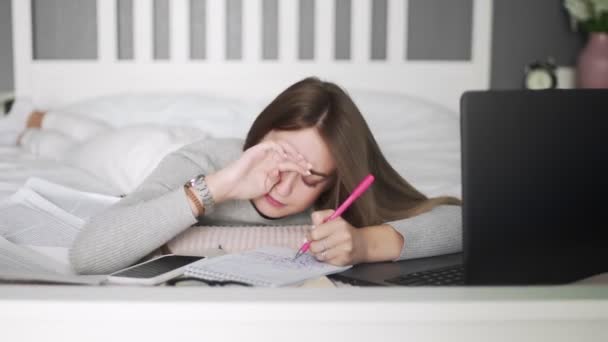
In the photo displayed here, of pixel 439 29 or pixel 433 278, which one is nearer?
pixel 433 278

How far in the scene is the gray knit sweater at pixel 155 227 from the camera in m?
0.90

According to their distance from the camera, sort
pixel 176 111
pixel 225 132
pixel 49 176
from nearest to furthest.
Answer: pixel 49 176, pixel 225 132, pixel 176 111

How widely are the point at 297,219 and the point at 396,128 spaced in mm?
670

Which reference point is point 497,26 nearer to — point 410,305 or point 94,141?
point 94,141

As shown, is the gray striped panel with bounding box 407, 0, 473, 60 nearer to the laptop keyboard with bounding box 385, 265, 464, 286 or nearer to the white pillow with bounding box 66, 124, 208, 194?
the white pillow with bounding box 66, 124, 208, 194

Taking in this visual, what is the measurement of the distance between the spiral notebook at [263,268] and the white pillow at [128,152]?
70cm

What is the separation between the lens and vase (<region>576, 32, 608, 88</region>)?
2.17 m

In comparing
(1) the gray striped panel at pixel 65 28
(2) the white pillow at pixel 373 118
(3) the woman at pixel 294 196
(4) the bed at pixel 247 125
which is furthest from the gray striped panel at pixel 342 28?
(3) the woman at pixel 294 196

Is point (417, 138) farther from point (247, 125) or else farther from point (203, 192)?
point (203, 192)

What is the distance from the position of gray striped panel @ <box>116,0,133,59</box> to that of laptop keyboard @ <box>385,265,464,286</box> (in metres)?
1.86

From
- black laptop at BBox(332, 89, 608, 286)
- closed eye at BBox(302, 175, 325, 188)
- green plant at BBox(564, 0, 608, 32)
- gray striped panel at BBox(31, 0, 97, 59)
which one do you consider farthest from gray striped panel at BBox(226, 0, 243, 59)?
black laptop at BBox(332, 89, 608, 286)

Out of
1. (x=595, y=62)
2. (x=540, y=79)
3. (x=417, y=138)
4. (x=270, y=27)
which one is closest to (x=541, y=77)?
(x=540, y=79)

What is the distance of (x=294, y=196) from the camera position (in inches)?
44.1

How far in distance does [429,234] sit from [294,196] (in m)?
0.27
